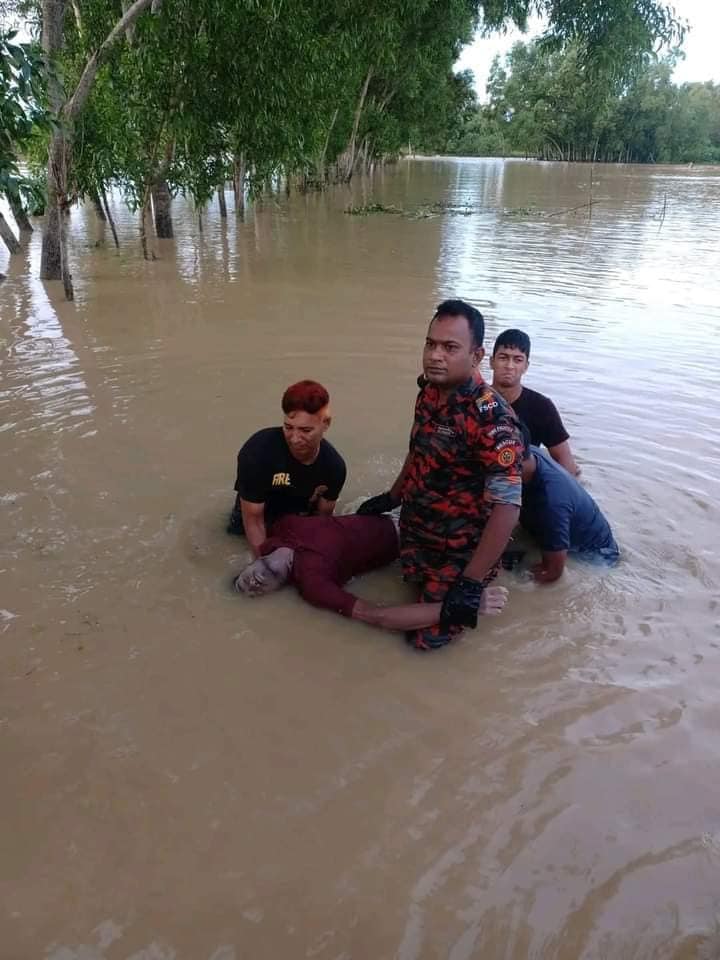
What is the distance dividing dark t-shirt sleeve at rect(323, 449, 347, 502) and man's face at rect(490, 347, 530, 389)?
99 cm

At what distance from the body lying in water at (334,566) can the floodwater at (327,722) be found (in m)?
0.09

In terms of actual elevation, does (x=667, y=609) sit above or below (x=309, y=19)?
below

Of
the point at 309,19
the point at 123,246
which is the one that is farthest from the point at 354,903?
the point at 123,246

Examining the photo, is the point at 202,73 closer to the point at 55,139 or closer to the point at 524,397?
the point at 55,139

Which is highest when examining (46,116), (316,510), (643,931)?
(46,116)

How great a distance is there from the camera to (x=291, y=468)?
10.7ft

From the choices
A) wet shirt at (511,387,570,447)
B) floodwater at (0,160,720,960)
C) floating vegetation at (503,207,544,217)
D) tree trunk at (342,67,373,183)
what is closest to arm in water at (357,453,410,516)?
floodwater at (0,160,720,960)

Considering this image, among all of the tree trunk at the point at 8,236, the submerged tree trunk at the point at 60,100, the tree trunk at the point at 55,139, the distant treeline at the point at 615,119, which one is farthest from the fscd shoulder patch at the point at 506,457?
the distant treeline at the point at 615,119

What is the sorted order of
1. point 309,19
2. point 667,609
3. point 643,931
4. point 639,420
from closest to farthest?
point 643,931, point 667,609, point 639,420, point 309,19

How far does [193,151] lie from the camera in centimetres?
1088

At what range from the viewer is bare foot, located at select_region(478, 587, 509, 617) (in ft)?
9.70

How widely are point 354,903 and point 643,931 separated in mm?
766

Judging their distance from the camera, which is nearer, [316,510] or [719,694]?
[719,694]

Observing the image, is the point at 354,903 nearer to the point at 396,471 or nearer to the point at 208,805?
the point at 208,805
